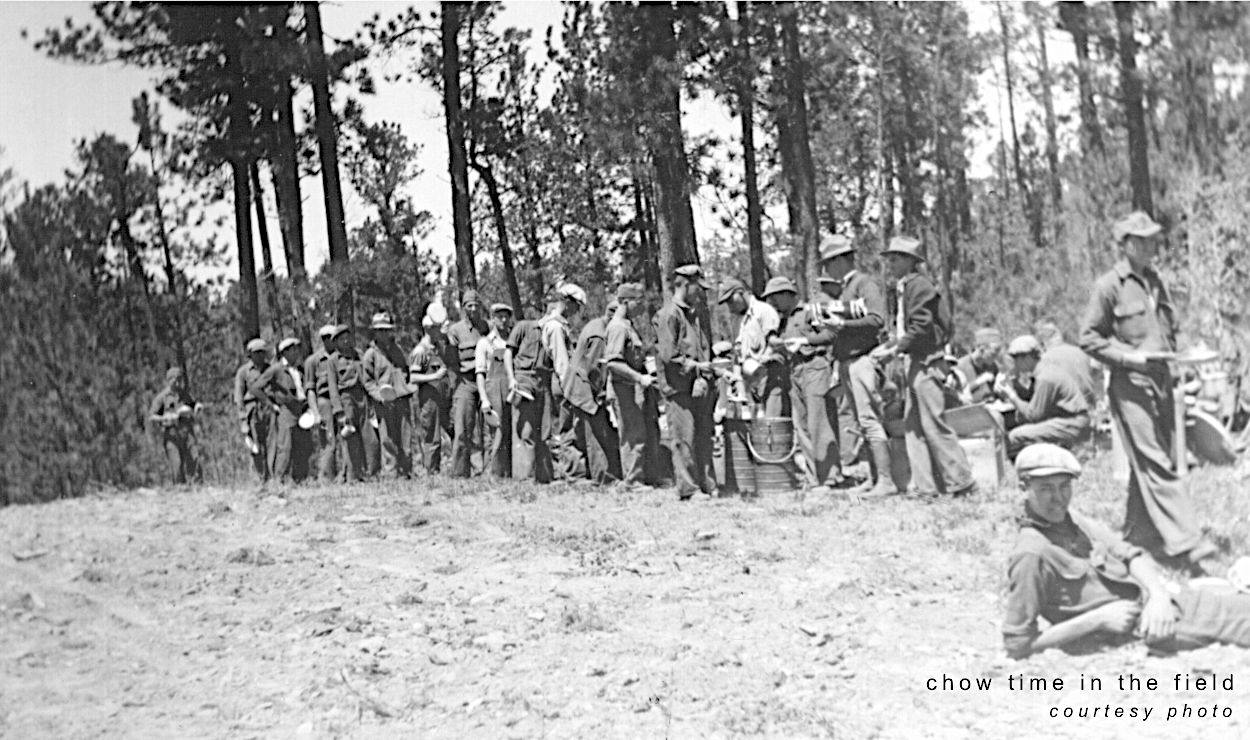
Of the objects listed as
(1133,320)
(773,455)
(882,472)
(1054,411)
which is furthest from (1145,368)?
(773,455)

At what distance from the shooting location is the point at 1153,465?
5035mm

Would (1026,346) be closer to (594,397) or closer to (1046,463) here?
(1046,463)

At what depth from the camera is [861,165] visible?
21.8 m

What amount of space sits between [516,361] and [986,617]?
5.37 metres

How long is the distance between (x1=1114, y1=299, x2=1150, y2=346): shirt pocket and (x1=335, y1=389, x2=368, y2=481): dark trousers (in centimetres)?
716

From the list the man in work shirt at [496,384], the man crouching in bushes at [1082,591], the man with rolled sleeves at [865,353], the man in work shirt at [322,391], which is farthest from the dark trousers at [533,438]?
the man crouching in bushes at [1082,591]

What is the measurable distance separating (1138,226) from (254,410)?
27.7ft

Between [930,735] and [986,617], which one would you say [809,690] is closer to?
[930,735]

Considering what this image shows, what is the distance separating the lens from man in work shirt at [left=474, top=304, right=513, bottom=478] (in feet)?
32.2

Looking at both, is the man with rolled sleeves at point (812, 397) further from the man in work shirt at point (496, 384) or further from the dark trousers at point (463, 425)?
the dark trousers at point (463, 425)

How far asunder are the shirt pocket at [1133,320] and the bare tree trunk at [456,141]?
30.4 ft

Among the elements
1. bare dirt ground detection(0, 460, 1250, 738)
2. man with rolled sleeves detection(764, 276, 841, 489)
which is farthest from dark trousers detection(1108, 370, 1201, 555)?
man with rolled sleeves detection(764, 276, 841, 489)

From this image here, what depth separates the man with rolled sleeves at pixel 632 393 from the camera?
841 centimetres

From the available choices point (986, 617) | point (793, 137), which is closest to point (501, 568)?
point (986, 617)
